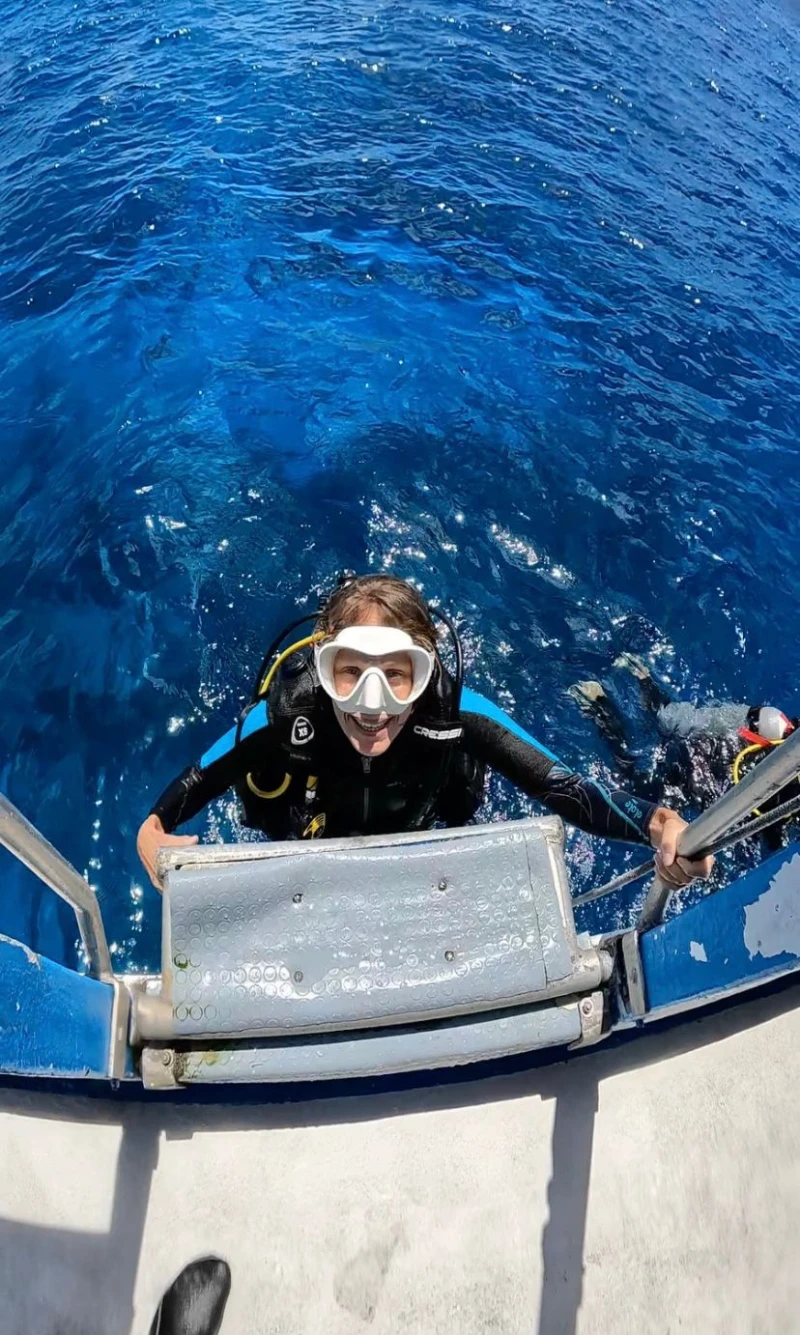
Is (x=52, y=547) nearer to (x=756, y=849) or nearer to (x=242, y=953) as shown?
(x=242, y=953)

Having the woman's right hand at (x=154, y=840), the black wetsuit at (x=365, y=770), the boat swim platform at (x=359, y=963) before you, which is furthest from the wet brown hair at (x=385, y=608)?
the woman's right hand at (x=154, y=840)

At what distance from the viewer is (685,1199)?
2.42 meters

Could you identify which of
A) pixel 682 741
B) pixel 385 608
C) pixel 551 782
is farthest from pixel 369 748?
pixel 682 741

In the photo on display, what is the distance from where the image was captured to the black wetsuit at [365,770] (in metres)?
2.90

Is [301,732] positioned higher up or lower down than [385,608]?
lower down

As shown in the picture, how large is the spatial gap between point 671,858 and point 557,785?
0.81 meters

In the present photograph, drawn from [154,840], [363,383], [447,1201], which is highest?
[363,383]

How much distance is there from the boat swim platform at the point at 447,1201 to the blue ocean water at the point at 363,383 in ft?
4.47

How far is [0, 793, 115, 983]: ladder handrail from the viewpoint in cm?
166

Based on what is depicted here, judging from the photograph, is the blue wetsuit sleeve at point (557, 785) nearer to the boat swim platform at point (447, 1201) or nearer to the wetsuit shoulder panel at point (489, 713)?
the wetsuit shoulder panel at point (489, 713)

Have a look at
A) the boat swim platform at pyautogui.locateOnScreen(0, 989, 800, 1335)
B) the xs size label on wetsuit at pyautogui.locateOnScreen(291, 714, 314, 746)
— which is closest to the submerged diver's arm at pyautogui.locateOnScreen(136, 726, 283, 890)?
the xs size label on wetsuit at pyautogui.locateOnScreen(291, 714, 314, 746)

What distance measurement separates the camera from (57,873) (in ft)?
6.31

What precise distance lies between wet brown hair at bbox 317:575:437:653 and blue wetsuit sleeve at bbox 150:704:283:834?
56 centimetres

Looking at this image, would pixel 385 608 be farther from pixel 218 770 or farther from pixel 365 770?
pixel 218 770
